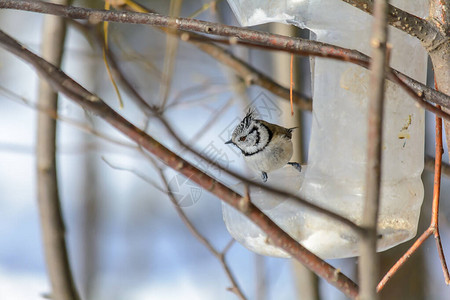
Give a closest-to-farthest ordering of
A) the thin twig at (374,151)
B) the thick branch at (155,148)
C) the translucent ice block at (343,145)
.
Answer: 1. the thin twig at (374,151)
2. the thick branch at (155,148)
3. the translucent ice block at (343,145)

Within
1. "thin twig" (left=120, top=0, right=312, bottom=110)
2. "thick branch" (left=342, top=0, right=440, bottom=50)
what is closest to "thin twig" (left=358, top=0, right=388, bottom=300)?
"thick branch" (left=342, top=0, right=440, bottom=50)

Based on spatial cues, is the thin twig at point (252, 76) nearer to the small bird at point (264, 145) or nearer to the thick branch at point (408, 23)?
the small bird at point (264, 145)

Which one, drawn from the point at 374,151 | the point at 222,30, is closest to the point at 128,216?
the point at 222,30

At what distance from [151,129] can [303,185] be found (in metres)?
0.35

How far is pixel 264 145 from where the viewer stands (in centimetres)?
101

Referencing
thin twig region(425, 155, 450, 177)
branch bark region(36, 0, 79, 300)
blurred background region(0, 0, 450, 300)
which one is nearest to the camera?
thin twig region(425, 155, 450, 177)

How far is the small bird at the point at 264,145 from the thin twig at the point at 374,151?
20.7 inches

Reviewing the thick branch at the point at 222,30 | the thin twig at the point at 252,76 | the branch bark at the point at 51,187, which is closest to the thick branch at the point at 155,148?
the thick branch at the point at 222,30

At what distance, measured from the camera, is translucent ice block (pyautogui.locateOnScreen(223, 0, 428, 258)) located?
0.94 m

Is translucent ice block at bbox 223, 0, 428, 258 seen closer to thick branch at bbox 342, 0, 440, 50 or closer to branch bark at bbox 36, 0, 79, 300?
thick branch at bbox 342, 0, 440, 50

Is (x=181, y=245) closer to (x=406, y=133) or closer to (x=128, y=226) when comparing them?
(x=128, y=226)

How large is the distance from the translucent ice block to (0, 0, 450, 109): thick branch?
17 centimetres

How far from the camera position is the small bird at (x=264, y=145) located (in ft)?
3.23

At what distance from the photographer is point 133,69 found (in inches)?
77.8
